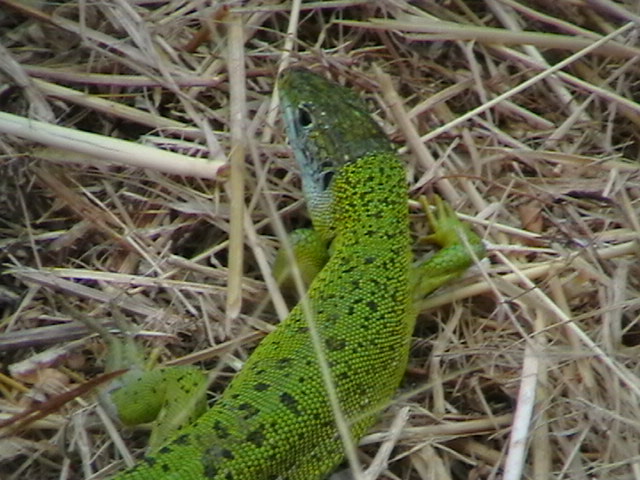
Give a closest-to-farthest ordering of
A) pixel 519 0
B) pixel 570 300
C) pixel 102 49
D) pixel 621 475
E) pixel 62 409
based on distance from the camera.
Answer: pixel 621 475 → pixel 62 409 → pixel 570 300 → pixel 102 49 → pixel 519 0

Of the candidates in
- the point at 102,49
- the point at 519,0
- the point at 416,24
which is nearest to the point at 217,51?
the point at 102,49

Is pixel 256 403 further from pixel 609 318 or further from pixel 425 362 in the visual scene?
pixel 609 318

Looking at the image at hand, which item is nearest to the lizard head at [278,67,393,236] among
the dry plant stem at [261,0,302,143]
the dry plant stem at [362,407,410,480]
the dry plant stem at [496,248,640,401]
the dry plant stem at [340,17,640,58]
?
the dry plant stem at [261,0,302,143]

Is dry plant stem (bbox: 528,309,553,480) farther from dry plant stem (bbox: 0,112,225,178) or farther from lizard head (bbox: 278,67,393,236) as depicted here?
dry plant stem (bbox: 0,112,225,178)

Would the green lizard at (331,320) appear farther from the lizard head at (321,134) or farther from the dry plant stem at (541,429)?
the dry plant stem at (541,429)

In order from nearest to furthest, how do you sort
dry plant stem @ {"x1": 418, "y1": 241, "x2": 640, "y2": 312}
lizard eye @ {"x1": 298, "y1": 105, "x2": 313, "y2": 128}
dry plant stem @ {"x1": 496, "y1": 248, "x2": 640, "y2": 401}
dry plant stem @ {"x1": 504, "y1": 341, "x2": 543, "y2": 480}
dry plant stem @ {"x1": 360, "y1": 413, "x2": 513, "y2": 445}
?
dry plant stem @ {"x1": 504, "y1": 341, "x2": 543, "y2": 480}, dry plant stem @ {"x1": 496, "y1": 248, "x2": 640, "y2": 401}, dry plant stem @ {"x1": 360, "y1": 413, "x2": 513, "y2": 445}, dry plant stem @ {"x1": 418, "y1": 241, "x2": 640, "y2": 312}, lizard eye @ {"x1": 298, "y1": 105, "x2": 313, "y2": 128}

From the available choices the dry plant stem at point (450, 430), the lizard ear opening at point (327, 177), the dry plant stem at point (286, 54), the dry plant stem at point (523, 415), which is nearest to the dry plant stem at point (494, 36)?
the dry plant stem at point (286, 54)
